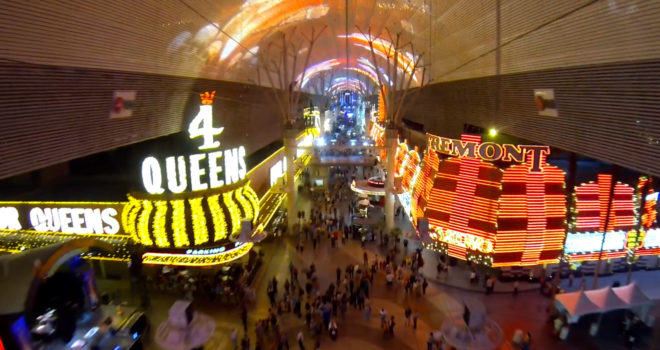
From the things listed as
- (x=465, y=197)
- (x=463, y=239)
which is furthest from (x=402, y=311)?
(x=465, y=197)

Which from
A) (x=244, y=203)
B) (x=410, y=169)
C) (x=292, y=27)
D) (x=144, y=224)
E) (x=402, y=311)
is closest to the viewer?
(x=144, y=224)

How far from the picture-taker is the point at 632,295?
12.5m

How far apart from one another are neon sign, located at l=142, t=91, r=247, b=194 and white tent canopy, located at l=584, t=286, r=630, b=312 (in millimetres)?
12481

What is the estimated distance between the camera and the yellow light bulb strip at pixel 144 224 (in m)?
13.2

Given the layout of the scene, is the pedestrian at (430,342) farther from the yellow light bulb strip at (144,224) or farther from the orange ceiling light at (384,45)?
the orange ceiling light at (384,45)

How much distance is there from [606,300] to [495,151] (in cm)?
561

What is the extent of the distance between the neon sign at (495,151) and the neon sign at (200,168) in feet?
26.2

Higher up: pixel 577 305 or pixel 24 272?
pixel 24 272

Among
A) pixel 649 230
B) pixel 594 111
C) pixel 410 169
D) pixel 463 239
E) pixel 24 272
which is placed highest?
pixel 594 111

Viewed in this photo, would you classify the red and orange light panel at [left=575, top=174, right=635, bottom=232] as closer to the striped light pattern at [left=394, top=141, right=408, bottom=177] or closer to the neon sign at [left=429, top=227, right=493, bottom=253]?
the neon sign at [left=429, top=227, right=493, bottom=253]

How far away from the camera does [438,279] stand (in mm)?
16203

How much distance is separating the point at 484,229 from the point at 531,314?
10.6 feet

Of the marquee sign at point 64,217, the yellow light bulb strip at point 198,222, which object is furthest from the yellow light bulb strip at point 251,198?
the marquee sign at point 64,217

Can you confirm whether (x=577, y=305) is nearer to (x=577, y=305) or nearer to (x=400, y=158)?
(x=577, y=305)
